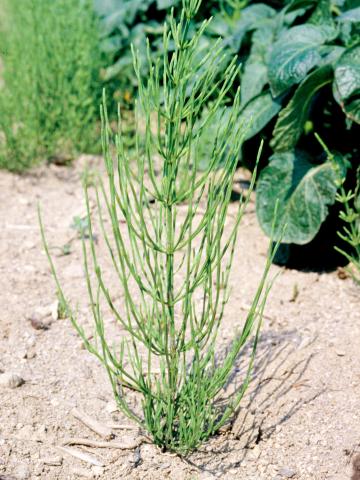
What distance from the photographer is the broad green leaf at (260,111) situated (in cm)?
354

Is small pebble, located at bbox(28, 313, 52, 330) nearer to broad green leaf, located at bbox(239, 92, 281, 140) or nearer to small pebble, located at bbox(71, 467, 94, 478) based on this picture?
small pebble, located at bbox(71, 467, 94, 478)

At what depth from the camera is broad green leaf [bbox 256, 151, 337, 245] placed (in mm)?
3367

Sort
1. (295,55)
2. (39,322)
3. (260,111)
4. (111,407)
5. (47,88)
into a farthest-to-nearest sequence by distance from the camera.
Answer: (47,88)
(260,111)
(295,55)
(39,322)
(111,407)

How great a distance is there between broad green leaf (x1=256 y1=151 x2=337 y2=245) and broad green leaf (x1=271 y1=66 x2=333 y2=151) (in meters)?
0.08

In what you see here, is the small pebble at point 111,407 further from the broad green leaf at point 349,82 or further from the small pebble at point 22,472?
the broad green leaf at point 349,82

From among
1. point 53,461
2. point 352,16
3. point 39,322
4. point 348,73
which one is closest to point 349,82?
point 348,73

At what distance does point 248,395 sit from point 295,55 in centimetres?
155

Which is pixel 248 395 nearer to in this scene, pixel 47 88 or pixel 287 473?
pixel 287 473

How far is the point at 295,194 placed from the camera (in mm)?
3432

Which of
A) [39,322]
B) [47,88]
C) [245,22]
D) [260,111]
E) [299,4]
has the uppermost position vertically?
[299,4]

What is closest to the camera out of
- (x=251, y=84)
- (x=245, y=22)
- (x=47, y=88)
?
(x=251, y=84)

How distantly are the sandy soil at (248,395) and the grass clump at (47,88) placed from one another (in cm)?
82

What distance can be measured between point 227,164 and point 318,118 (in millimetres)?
1888

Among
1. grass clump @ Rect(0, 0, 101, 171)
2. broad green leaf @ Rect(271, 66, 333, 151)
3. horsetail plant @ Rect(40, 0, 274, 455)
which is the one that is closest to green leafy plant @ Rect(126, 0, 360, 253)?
broad green leaf @ Rect(271, 66, 333, 151)
